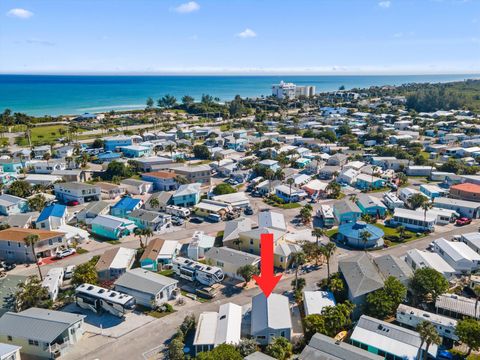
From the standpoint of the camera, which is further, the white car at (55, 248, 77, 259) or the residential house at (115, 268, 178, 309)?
the white car at (55, 248, 77, 259)

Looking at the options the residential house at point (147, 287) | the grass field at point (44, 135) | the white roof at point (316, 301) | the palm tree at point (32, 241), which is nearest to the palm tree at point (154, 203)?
the palm tree at point (32, 241)

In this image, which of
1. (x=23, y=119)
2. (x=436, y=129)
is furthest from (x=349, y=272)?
(x=23, y=119)

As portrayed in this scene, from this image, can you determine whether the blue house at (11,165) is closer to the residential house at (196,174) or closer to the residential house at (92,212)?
the residential house at (92,212)

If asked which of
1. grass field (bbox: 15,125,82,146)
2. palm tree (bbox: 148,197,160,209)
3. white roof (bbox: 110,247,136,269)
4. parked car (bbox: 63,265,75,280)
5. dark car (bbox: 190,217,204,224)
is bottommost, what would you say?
parked car (bbox: 63,265,75,280)

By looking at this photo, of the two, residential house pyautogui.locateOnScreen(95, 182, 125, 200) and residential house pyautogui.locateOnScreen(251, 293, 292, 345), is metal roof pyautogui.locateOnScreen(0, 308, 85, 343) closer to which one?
residential house pyautogui.locateOnScreen(251, 293, 292, 345)

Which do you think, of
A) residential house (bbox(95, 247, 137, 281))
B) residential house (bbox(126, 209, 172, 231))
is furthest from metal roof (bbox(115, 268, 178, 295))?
residential house (bbox(126, 209, 172, 231))

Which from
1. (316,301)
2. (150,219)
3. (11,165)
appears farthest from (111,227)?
(11,165)

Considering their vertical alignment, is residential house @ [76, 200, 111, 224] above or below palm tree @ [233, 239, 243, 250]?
above
